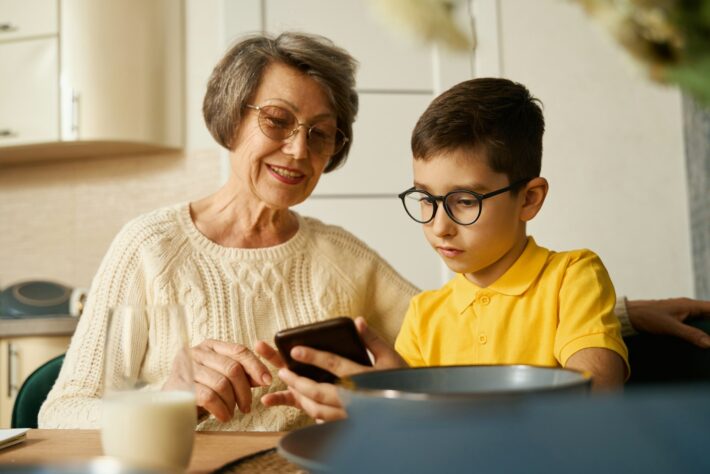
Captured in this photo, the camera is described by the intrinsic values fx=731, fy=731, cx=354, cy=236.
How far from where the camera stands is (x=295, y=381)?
31.0 inches

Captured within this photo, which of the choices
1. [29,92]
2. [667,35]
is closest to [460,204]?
[667,35]

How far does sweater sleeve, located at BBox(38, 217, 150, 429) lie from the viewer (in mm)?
1193

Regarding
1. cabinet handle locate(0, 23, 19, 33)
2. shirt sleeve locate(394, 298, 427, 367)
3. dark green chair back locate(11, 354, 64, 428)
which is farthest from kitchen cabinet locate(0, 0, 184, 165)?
shirt sleeve locate(394, 298, 427, 367)

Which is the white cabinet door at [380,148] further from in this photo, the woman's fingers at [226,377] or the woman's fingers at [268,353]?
the woman's fingers at [268,353]

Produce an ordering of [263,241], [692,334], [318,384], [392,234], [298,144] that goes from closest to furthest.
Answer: [318,384] → [692,334] → [298,144] → [263,241] → [392,234]

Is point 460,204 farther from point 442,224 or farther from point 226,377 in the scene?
point 226,377

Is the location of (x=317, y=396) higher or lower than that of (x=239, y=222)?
lower

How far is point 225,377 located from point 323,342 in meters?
0.22

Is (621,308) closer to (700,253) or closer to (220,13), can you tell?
(700,253)

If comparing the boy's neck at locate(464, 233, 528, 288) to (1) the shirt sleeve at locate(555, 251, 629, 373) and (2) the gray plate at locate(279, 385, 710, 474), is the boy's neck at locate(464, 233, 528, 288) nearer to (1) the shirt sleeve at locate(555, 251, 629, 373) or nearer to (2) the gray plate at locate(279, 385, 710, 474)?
(1) the shirt sleeve at locate(555, 251, 629, 373)

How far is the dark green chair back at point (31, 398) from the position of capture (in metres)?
1.34

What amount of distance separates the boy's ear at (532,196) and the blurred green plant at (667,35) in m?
0.93

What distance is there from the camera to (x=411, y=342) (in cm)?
134

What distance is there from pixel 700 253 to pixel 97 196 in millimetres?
2784
